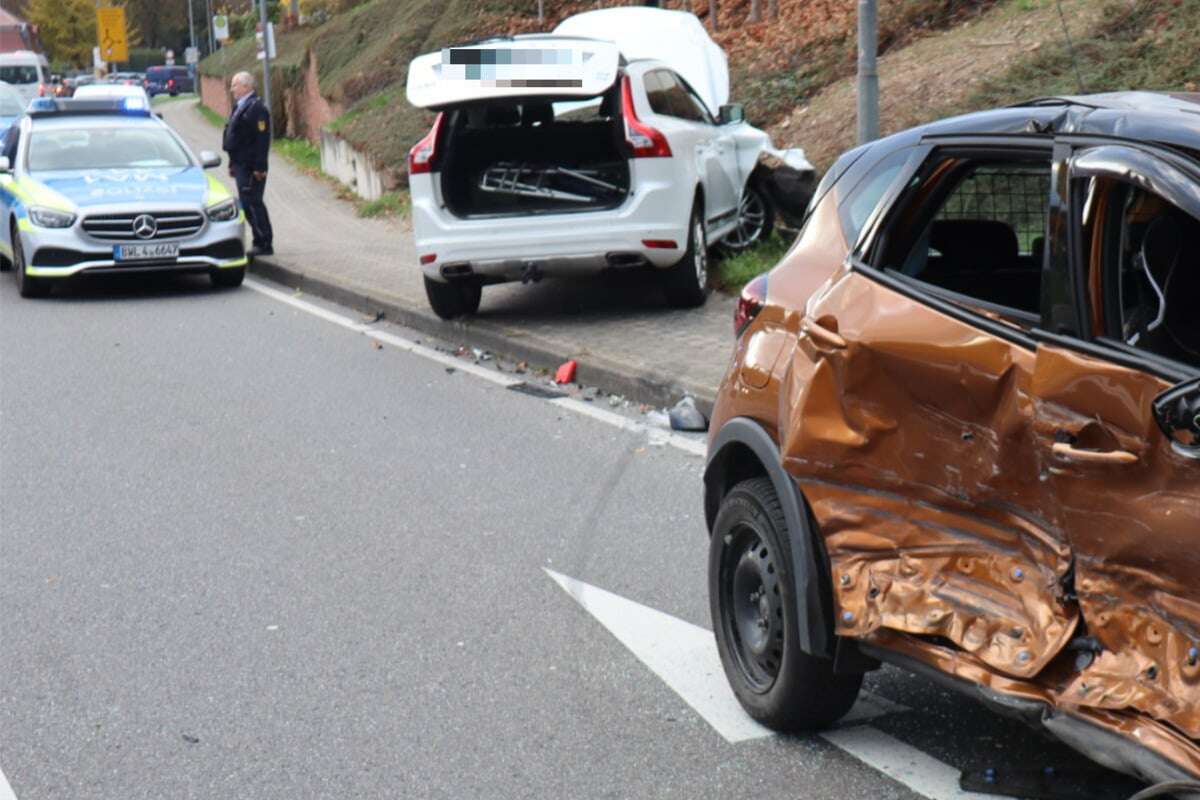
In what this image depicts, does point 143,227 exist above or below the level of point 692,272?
below

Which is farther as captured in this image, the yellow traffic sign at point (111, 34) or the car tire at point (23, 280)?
the yellow traffic sign at point (111, 34)

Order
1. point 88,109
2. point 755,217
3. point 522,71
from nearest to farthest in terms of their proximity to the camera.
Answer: point 522,71 → point 755,217 → point 88,109

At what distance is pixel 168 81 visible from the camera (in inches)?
3829

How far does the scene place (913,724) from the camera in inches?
201

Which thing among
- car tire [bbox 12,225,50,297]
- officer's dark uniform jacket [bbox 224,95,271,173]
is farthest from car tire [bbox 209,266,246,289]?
officer's dark uniform jacket [bbox 224,95,271,173]

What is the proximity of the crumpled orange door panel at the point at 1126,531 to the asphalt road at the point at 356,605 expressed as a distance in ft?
3.63

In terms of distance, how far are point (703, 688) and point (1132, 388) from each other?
2260mm

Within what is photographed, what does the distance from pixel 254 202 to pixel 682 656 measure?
1407 centimetres

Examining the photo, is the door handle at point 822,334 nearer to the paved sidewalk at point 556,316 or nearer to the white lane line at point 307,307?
the paved sidewalk at point 556,316

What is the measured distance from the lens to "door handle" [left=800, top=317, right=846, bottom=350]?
179 inches

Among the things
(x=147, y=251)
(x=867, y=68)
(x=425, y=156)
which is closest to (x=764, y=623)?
(x=867, y=68)

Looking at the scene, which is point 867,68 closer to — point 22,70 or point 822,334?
point 822,334

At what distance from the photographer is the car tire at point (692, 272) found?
1302 centimetres

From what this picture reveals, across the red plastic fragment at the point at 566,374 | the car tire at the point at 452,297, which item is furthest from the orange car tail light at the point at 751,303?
the car tire at the point at 452,297
